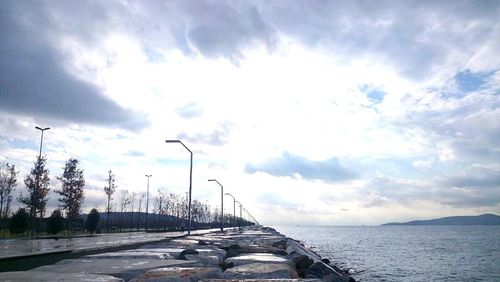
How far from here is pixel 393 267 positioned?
38219 millimetres

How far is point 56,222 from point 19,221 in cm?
378

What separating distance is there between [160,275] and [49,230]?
43061 millimetres

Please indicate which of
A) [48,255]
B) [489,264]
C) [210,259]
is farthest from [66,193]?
[489,264]

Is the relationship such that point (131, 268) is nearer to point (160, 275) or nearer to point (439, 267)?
point (160, 275)

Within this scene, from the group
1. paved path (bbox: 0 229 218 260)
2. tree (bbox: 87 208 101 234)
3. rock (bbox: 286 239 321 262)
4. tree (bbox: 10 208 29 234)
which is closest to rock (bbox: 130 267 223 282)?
paved path (bbox: 0 229 218 260)

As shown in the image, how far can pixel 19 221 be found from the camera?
42.3m

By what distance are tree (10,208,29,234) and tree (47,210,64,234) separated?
9.06 feet

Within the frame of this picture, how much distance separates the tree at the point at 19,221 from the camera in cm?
4222

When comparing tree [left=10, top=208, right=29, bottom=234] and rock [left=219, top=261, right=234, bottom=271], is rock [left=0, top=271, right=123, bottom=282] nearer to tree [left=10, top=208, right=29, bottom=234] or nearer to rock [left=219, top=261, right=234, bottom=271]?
rock [left=219, top=261, right=234, bottom=271]

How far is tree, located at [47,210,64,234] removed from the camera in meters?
45.2

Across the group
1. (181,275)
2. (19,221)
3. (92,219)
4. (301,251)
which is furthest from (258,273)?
(92,219)

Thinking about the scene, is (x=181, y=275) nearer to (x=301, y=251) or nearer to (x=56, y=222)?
(x=301, y=251)

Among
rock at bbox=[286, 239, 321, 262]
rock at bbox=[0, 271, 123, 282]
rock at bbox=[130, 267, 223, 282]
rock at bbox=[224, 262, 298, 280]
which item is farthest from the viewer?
rock at bbox=[286, 239, 321, 262]

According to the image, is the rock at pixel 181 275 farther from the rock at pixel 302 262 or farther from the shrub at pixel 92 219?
the shrub at pixel 92 219
